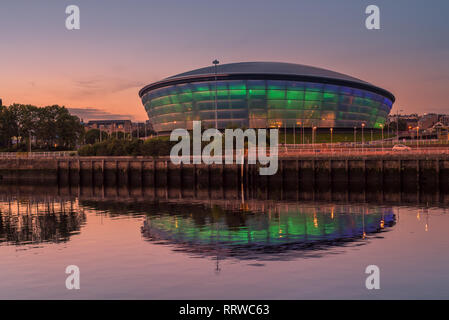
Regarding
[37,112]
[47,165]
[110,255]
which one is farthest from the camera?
[37,112]

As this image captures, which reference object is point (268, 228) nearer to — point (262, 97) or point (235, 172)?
point (235, 172)

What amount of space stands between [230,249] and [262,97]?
326ft

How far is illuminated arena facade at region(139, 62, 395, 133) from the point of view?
406 feet

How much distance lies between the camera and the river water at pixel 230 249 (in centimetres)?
2014

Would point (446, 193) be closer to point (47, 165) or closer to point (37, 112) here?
point (47, 165)

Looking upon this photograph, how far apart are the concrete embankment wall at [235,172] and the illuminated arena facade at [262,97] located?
4405 cm

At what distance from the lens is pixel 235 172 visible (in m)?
67.5

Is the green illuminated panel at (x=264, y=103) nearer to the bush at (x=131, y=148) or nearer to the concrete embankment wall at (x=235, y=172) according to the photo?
the bush at (x=131, y=148)

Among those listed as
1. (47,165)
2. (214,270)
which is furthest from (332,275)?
(47,165)

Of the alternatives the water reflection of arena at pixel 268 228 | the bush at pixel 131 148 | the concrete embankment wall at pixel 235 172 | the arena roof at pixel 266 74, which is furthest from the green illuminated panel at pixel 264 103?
the water reflection of arena at pixel 268 228

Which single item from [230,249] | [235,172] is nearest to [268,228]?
[230,249]

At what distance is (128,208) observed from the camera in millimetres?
48500

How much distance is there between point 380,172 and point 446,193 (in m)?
8.43
